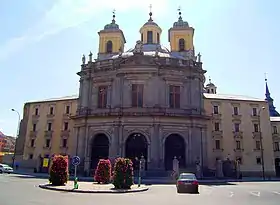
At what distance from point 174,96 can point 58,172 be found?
73.3 ft

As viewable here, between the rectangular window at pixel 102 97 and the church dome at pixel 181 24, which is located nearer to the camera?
the rectangular window at pixel 102 97

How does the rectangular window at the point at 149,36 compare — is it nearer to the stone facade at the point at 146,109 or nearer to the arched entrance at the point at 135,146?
the stone facade at the point at 146,109

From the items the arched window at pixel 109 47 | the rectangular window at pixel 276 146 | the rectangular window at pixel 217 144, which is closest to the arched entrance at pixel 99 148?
the arched window at pixel 109 47

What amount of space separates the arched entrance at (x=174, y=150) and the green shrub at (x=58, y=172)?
17.9 m

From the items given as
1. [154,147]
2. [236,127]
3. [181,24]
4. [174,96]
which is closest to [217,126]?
[236,127]

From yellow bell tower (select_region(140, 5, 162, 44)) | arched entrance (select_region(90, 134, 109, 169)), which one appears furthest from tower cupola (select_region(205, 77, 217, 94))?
arched entrance (select_region(90, 134, 109, 169))

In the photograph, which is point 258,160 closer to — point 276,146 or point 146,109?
point 276,146

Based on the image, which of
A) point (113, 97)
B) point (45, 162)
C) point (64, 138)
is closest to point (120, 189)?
point (113, 97)

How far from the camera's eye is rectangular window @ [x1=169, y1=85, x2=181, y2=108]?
40.2m

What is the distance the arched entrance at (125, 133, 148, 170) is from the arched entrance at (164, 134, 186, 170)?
2930 millimetres

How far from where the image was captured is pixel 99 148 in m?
39.9

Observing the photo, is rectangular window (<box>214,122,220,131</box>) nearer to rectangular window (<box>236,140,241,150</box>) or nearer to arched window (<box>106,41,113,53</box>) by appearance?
rectangular window (<box>236,140,241,150</box>)

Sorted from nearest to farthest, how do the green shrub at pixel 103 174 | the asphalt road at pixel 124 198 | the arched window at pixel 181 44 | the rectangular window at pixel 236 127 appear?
the asphalt road at pixel 124 198 < the green shrub at pixel 103 174 < the rectangular window at pixel 236 127 < the arched window at pixel 181 44

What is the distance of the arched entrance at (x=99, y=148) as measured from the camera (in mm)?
39406
